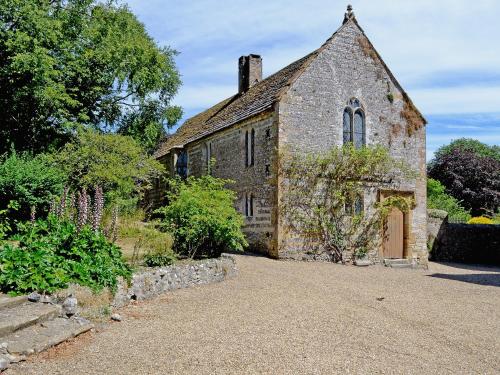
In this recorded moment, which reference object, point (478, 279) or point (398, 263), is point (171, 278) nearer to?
point (478, 279)

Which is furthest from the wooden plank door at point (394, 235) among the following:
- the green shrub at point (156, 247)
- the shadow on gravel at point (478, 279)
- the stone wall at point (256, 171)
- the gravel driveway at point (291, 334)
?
the green shrub at point (156, 247)

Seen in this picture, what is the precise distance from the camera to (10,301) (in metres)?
7.15

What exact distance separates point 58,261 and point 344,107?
1378 cm

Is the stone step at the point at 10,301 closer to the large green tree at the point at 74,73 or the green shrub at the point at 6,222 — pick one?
the green shrub at the point at 6,222

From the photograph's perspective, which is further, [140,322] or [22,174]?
[22,174]

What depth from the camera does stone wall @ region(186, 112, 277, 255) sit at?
18094mm

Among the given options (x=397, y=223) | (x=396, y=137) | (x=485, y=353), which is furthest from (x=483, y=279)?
(x=485, y=353)

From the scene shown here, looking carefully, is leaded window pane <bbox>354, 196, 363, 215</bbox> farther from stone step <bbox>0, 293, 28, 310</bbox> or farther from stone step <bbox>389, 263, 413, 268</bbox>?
stone step <bbox>0, 293, 28, 310</bbox>

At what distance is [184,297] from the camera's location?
10250mm

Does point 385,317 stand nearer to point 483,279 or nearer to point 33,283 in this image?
point 33,283

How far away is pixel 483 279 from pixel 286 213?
7323mm

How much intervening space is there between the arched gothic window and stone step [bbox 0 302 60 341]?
47.3 feet

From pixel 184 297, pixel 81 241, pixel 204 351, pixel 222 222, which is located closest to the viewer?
pixel 204 351

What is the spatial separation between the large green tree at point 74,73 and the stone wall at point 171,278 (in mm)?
11532
